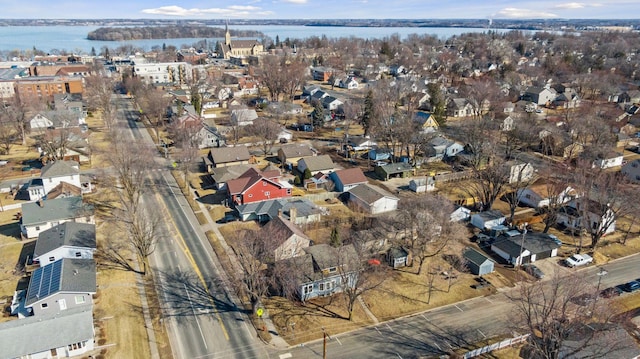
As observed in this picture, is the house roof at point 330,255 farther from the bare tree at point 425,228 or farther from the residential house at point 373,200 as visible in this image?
the residential house at point 373,200

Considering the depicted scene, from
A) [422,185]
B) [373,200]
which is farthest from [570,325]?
[422,185]

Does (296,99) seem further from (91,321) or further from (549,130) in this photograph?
(91,321)

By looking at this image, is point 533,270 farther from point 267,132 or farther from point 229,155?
point 267,132

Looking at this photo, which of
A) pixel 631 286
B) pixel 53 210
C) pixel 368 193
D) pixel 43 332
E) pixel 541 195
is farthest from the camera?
pixel 541 195

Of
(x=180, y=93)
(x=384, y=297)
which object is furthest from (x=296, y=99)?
(x=384, y=297)

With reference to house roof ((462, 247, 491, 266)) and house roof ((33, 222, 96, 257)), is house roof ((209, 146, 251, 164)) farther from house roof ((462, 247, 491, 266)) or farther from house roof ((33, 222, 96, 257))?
house roof ((462, 247, 491, 266))
